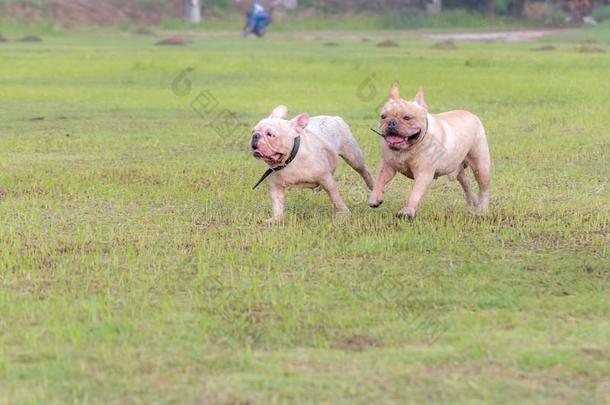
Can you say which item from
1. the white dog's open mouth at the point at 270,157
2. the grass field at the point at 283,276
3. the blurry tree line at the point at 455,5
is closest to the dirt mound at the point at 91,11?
the blurry tree line at the point at 455,5

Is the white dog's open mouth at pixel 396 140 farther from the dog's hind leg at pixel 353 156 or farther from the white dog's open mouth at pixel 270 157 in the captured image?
the dog's hind leg at pixel 353 156

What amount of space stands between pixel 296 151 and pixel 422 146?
3.01 feet

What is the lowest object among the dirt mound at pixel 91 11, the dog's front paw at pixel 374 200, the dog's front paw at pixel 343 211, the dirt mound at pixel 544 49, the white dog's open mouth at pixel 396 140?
the dirt mound at pixel 91 11

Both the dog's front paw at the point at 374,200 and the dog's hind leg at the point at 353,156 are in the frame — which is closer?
the dog's front paw at the point at 374,200

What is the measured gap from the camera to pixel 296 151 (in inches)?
368

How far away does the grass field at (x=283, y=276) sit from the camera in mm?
5520

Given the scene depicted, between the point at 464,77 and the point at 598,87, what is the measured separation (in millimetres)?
3583

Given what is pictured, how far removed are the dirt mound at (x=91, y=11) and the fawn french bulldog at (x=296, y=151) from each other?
43.1 metres

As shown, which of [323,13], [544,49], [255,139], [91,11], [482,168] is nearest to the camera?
[255,139]

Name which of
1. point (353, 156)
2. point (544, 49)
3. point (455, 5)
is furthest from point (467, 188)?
point (455, 5)

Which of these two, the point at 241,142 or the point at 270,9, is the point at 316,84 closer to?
the point at 241,142

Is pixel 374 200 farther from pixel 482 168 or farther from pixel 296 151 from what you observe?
pixel 482 168

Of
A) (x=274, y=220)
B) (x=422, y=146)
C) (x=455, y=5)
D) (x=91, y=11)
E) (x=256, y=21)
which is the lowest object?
(x=91, y=11)

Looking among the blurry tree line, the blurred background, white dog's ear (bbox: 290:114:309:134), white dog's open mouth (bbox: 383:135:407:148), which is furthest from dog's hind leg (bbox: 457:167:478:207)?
the blurry tree line
